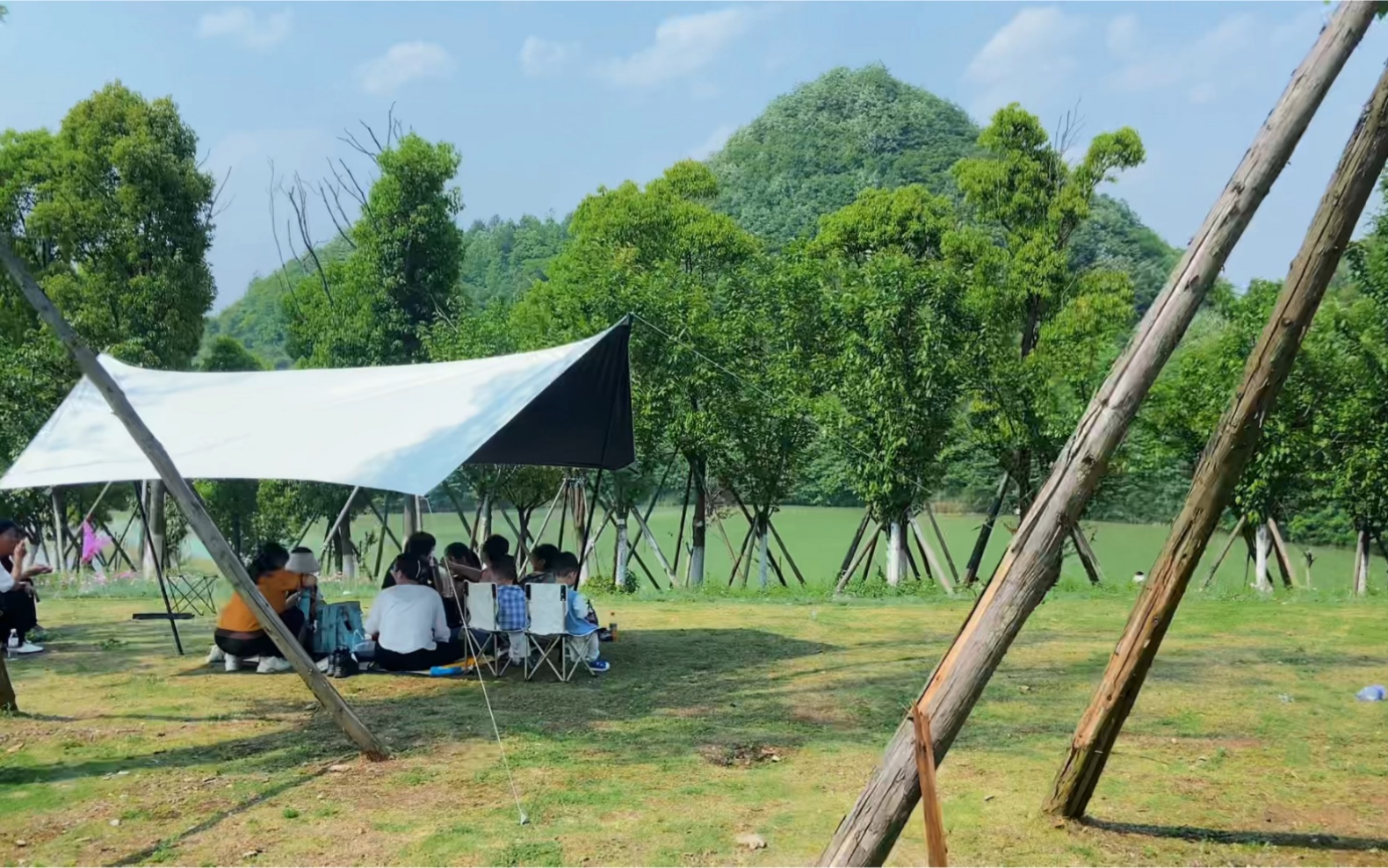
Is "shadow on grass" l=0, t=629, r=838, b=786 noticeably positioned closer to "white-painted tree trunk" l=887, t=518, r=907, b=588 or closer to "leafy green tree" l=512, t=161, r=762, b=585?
"leafy green tree" l=512, t=161, r=762, b=585

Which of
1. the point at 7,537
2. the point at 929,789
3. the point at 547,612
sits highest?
the point at 7,537

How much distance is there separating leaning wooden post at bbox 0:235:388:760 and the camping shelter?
1.05 meters

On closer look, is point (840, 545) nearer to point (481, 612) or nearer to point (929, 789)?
point (481, 612)

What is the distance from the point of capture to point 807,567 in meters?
26.7

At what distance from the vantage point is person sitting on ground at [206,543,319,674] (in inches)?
302

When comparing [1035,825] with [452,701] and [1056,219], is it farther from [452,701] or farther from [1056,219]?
[1056,219]

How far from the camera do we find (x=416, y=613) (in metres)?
7.54

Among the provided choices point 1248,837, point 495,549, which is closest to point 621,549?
point 495,549

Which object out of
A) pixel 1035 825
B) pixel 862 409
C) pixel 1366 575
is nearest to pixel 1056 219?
pixel 862 409

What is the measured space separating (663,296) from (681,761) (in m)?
10.6

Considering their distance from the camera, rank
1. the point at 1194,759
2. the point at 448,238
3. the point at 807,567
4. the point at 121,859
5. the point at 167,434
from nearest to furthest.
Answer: the point at 121,859 → the point at 1194,759 → the point at 167,434 → the point at 448,238 → the point at 807,567

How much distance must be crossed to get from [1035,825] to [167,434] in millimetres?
6389

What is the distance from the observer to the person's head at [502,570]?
7.95 meters

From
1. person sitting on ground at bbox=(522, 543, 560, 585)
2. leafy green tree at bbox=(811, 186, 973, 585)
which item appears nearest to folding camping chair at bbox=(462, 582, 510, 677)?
person sitting on ground at bbox=(522, 543, 560, 585)
